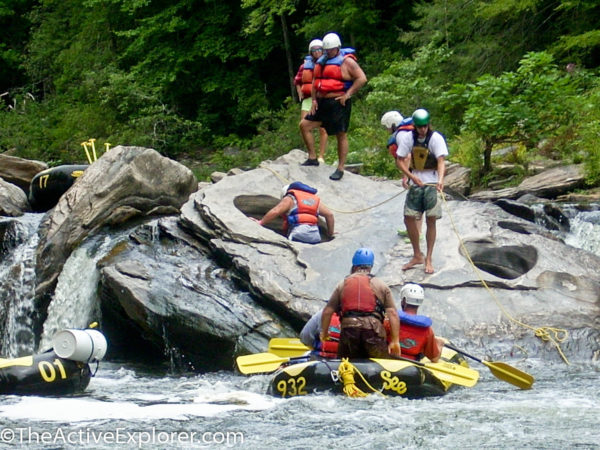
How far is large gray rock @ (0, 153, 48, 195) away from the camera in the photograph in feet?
52.3

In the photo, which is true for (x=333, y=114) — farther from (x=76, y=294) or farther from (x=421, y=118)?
(x=76, y=294)

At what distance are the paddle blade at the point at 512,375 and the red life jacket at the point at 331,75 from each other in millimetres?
4468

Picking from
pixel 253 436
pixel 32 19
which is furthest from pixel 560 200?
pixel 32 19

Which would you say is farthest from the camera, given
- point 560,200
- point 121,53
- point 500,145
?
point 121,53

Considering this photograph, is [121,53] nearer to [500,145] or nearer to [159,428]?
[500,145]

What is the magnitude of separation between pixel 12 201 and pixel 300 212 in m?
4.97

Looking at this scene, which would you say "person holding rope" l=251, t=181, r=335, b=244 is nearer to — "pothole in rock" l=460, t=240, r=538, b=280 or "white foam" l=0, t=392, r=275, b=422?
"pothole in rock" l=460, t=240, r=538, b=280

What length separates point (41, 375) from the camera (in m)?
7.44

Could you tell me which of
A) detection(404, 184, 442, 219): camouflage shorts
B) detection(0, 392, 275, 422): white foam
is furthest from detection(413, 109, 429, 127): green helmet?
detection(0, 392, 275, 422): white foam

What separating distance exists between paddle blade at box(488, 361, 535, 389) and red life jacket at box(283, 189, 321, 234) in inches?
126

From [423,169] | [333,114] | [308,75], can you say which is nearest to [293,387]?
[423,169]

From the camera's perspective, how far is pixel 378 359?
7.31 metres

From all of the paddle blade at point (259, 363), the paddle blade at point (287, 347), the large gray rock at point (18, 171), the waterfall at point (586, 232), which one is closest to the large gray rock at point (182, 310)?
the paddle blade at point (287, 347)

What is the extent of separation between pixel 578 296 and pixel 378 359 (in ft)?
9.72
